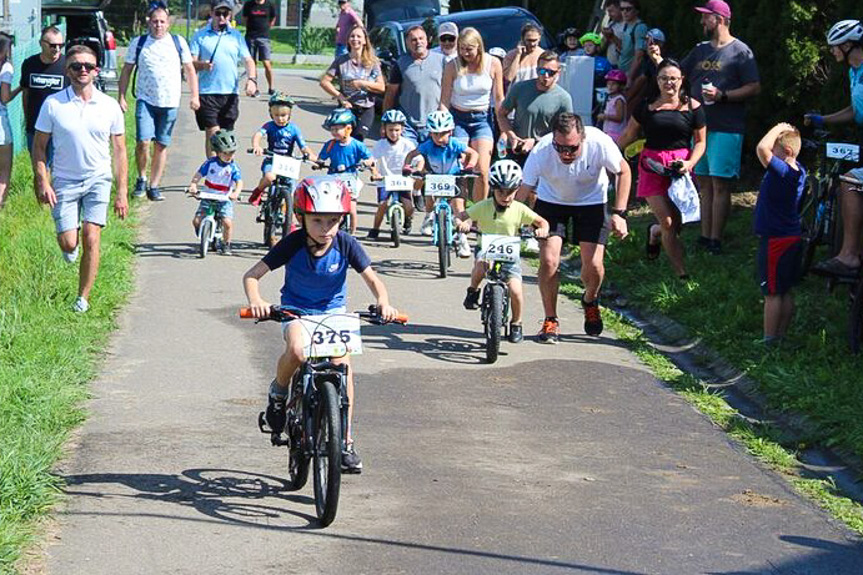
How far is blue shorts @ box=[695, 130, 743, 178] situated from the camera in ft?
50.7

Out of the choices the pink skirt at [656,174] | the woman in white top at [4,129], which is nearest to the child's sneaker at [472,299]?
the pink skirt at [656,174]

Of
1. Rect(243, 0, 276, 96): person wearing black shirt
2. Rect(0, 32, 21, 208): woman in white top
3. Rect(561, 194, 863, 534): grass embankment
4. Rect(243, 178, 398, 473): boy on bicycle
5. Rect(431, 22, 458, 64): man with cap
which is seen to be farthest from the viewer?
Rect(243, 0, 276, 96): person wearing black shirt

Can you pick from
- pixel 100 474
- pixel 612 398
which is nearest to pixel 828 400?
pixel 612 398

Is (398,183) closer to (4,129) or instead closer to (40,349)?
(4,129)

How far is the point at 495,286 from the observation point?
1208 centimetres

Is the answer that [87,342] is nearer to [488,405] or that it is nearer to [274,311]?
[488,405]

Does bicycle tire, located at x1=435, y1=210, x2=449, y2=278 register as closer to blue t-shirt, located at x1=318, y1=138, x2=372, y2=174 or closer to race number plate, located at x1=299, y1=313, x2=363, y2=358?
blue t-shirt, located at x1=318, y1=138, x2=372, y2=174

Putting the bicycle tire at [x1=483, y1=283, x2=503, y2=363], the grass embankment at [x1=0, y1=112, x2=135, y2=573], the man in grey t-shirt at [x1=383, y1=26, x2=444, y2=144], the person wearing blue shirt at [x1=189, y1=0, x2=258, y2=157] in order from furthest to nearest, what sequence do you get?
the person wearing blue shirt at [x1=189, y1=0, x2=258, y2=157]
the man in grey t-shirt at [x1=383, y1=26, x2=444, y2=144]
the bicycle tire at [x1=483, y1=283, x2=503, y2=363]
the grass embankment at [x1=0, y1=112, x2=135, y2=573]

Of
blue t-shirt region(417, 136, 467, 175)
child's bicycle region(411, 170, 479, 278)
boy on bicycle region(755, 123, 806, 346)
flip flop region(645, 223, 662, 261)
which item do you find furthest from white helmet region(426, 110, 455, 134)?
boy on bicycle region(755, 123, 806, 346)

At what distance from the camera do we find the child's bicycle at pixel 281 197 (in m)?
15.9

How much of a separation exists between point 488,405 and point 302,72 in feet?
93.5

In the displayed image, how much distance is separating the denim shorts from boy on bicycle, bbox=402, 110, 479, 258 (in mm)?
3867

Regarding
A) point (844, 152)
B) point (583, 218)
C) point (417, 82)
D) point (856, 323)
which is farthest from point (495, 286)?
point (417, 82)

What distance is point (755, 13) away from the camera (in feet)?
58.1
